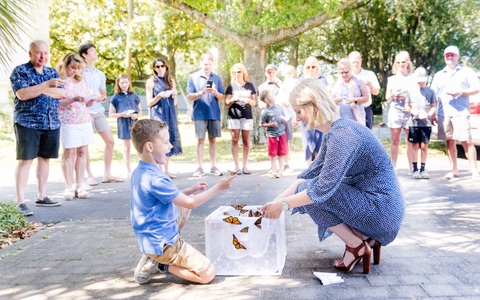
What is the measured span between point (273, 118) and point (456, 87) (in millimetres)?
3160

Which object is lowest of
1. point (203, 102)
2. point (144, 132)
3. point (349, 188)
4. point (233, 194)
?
point (233, 194)

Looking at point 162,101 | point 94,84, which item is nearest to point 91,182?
point 94,84

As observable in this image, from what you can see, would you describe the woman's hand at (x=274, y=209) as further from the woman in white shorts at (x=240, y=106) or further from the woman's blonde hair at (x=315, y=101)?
the woman in white shorts at (x=240, y=106)

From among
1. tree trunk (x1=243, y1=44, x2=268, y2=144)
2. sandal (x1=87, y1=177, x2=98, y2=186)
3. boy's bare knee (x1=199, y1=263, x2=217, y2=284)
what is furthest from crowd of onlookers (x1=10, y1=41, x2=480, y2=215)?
tree trunk (x1=243, y1=44, x2=268, y2=144)

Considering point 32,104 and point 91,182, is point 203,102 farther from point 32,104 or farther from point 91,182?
point 32,104

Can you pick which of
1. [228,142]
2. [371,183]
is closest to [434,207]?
[371,183]

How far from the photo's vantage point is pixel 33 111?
517 centimetres

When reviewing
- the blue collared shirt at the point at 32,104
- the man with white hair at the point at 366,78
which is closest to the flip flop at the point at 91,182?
the blue collared shirt at the point at 32,104

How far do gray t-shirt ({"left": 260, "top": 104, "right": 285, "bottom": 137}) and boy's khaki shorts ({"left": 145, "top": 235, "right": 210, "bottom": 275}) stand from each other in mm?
4574

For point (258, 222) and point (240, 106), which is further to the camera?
point (240, 106)

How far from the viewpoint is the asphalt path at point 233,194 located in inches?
207

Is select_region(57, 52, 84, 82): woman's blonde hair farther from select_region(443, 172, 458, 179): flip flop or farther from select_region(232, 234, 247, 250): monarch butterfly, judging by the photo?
select_region(443, 172, 458, 179): flip flop

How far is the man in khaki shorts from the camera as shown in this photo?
676cm

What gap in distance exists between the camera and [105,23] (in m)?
20.6
